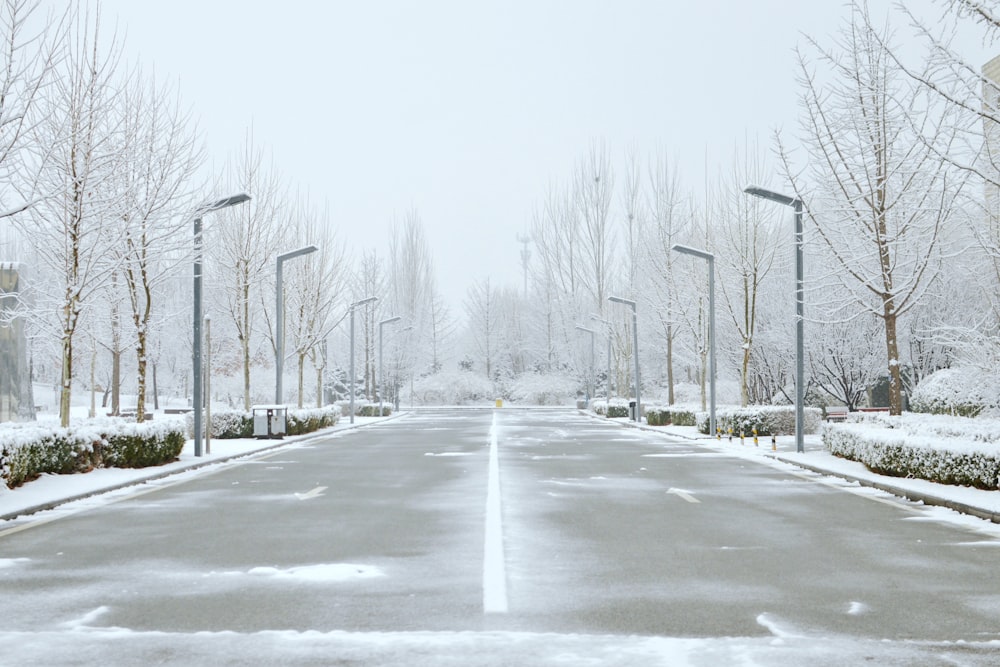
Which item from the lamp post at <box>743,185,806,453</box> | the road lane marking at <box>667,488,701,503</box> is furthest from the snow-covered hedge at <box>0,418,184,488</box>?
the lamp post at <box>743,185,806,453</box>

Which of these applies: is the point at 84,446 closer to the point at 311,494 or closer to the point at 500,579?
the point at 311,494

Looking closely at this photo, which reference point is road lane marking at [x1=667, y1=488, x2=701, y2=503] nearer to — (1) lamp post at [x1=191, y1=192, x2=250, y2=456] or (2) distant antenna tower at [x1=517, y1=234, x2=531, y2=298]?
(1) lamp post at [x1=191, y1=192, x2=250, y2=456]

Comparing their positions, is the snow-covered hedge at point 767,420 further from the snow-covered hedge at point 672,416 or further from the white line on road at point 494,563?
the white line on road at point 494,563

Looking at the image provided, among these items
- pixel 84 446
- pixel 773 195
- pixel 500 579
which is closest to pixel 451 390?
pixel 773 195

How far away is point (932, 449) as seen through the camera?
16.0 metres

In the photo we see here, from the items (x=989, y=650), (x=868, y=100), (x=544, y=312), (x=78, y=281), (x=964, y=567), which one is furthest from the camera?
(x=544, y=312)

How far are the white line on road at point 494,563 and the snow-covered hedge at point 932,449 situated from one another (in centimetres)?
644

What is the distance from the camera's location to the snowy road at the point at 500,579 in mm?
6328

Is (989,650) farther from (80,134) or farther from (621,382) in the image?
(621,382)

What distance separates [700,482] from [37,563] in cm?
1130

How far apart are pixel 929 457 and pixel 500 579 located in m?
9.98

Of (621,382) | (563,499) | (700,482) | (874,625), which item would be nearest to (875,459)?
(700,482)

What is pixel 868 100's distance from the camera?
Result: 23719 millimetres

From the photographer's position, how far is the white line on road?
760 cm
